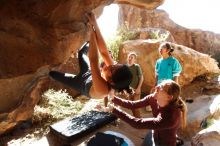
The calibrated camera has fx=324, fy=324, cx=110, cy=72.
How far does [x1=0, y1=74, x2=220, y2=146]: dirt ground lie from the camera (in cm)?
772

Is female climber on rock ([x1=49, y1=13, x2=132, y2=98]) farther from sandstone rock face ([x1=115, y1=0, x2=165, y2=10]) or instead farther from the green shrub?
the green shrub

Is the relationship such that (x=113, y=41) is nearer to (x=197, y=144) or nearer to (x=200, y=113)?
(x=200, y=113)

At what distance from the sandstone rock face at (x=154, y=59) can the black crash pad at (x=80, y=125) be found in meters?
2.69

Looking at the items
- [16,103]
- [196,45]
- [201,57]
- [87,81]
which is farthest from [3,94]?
[196,45]

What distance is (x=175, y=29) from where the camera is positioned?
16.4 m

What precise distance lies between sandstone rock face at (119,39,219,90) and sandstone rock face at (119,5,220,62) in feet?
15.5

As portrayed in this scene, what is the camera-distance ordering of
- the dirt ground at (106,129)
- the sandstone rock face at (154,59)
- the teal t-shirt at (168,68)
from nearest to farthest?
the teal t-shirt at (168,68)
the dirt ground at (106,129)
the sandstone rock face at (154,59)

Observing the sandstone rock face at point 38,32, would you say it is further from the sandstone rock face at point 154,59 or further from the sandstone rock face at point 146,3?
the sandstone rock face at point 154,59

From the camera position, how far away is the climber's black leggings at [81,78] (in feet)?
14.4

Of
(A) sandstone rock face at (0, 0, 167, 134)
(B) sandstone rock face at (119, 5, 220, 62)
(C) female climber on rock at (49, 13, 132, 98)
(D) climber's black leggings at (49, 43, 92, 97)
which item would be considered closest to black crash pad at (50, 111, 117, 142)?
(D) climber's black leggings at (49, 43, 92, 97)

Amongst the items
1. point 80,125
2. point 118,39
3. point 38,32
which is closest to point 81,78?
point 38,32

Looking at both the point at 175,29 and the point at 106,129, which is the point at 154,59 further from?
the point at 175,29

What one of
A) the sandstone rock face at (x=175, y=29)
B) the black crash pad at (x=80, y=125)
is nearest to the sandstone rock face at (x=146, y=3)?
the black crash pad at (x=80, y=125)

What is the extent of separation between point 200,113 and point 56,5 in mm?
5833
